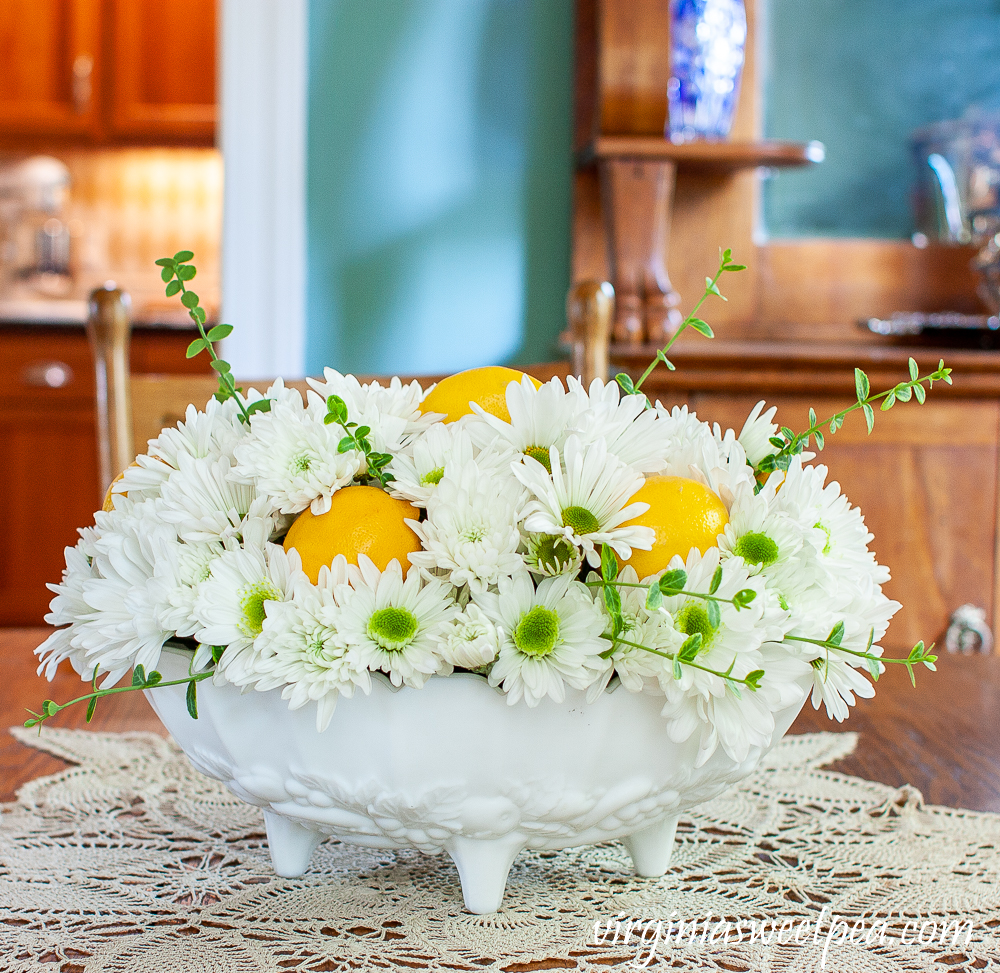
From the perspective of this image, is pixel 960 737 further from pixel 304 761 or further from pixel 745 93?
pixel 745 93

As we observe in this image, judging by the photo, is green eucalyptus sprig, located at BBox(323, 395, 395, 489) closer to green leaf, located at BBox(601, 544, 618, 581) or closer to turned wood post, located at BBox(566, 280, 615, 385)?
green leaf, located at BBox(601, 544, 618, 581)

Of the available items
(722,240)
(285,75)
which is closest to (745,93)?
(722,240)

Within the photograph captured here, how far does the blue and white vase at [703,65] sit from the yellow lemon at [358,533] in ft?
4.69

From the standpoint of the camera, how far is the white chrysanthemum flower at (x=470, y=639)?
40 centimetres

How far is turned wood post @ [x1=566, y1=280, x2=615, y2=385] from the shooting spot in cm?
114

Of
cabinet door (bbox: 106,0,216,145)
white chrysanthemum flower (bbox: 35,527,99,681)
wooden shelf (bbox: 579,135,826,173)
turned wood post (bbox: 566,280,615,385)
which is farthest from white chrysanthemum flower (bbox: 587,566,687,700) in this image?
cabinet door (bbox: 106,0,216,145)

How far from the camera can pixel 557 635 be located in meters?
0.40

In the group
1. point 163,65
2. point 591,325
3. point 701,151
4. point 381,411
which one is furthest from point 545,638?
point 163,65

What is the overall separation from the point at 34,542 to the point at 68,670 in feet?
8.42

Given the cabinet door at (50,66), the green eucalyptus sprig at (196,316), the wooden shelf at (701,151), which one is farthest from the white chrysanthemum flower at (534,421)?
the cabinet door at (50,66)

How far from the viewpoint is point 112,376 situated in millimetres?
1154

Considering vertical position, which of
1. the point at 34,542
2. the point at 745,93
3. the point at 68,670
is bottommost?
the point at 34,542

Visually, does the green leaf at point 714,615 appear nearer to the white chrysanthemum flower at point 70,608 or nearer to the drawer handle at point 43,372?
the white chrysanthemum flower at point 70,608

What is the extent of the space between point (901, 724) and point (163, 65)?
137 inches
